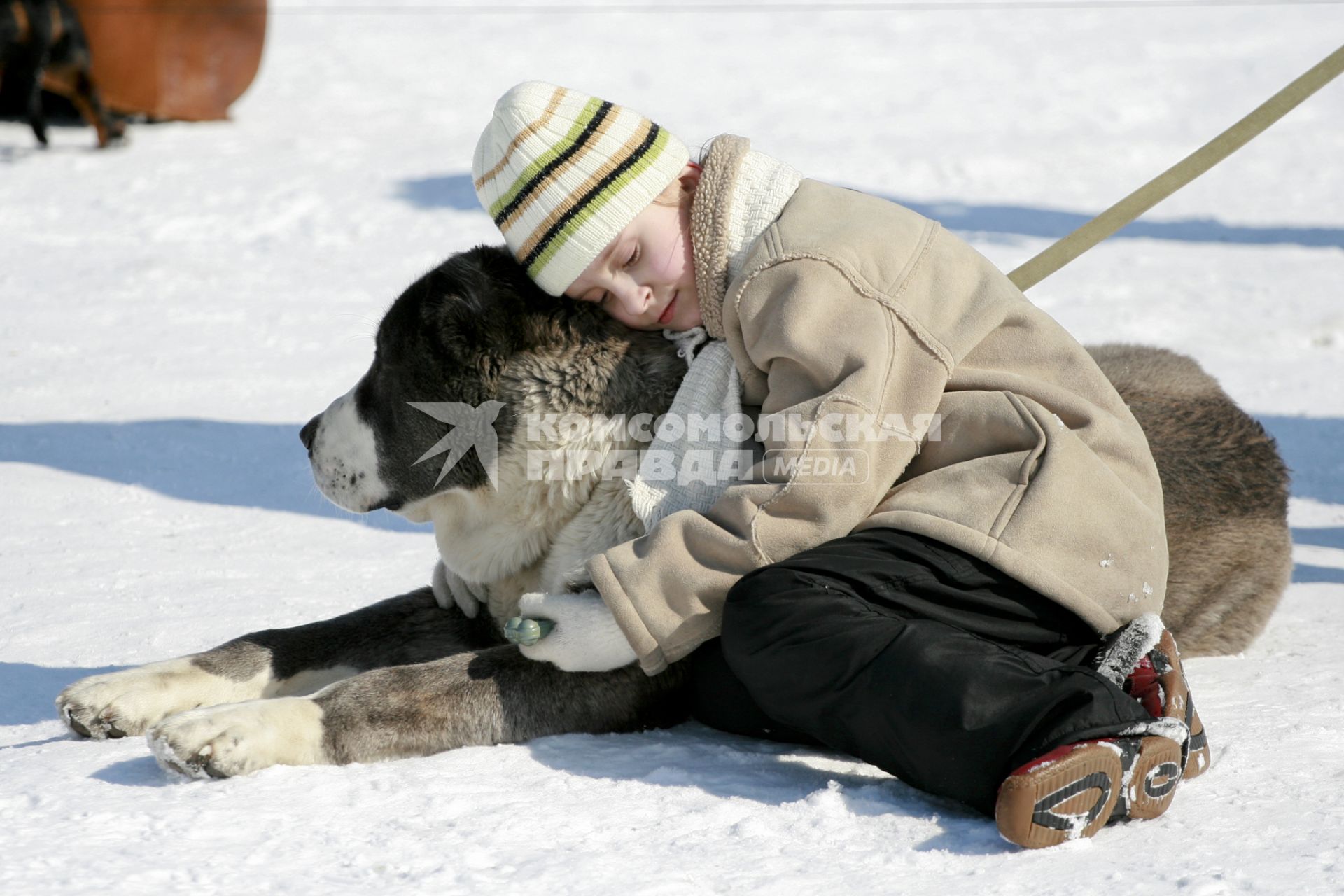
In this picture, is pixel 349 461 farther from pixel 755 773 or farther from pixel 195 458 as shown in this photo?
pixel 195 458

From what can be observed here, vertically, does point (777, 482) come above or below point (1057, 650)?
above

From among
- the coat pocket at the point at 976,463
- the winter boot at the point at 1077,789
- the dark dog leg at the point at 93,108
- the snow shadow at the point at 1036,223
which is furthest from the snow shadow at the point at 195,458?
the dark dog leg at the point at 93,108

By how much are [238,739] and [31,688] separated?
836mm

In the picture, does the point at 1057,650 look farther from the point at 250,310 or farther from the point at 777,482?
the point at 250,310

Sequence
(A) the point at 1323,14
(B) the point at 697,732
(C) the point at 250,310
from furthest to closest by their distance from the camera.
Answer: (A) the point at 1323,14
(C) the point at 250,310
(B) the point at 697,732

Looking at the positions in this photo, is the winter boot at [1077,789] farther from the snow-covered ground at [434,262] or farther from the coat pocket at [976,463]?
the coat pocket at [976,463]

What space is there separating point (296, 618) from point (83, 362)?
2.91 metres

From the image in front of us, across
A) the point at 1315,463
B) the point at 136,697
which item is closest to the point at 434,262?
the point at 1315,463

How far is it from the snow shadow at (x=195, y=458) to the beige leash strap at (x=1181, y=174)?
220 cm

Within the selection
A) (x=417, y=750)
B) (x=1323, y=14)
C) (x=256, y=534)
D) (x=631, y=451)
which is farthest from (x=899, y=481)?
(x=1323, y=14)

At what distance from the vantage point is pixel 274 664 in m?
2.86

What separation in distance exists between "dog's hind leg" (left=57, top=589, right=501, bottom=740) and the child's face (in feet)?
2.68

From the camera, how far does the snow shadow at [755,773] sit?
2.14 m

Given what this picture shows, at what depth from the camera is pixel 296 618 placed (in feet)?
11.0
